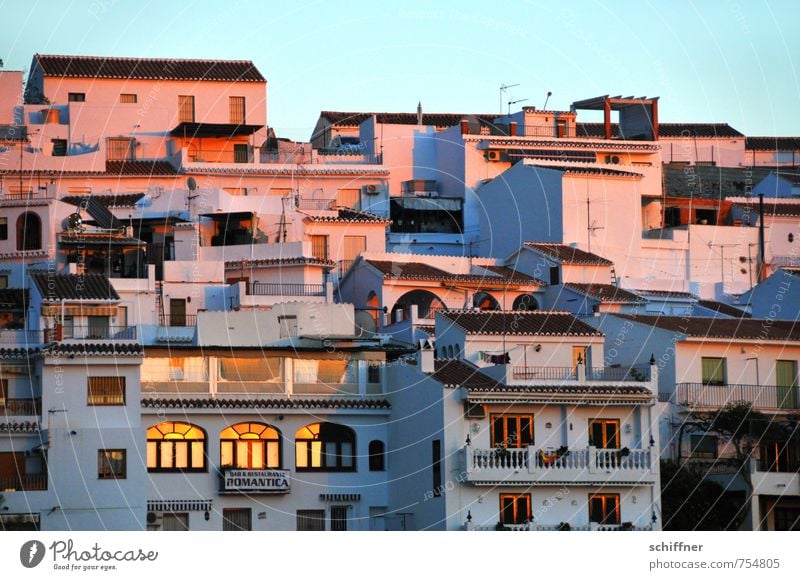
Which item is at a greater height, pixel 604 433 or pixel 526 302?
pixel 526 302

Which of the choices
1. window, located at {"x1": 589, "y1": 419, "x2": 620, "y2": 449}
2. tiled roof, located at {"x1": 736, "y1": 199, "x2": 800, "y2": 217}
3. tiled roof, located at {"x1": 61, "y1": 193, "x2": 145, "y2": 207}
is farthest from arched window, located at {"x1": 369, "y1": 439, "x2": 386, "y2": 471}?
tiled roof, located at {"x1": 736, "y1": 199, "x2": 800, "y2": 217}

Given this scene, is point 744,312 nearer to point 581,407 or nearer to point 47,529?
point 581,407

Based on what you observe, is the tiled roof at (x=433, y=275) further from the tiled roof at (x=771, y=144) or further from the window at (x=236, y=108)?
the tiled roof at (x=771, y=144)

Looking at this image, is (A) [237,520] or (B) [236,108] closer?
(A) [237,520]

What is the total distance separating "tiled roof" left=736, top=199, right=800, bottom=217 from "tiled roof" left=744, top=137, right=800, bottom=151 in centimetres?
1209

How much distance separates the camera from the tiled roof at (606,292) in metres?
55.6

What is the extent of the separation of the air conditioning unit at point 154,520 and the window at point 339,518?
12.5 ft

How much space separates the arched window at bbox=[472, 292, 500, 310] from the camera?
5688 centimetres

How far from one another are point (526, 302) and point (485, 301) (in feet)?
3.68

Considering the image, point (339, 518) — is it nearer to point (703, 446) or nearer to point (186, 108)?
point (703, 446)

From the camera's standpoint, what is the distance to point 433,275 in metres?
56.3

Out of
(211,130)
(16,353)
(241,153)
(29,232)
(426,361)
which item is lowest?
(426,361)

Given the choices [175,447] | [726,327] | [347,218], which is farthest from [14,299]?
[726,327]
